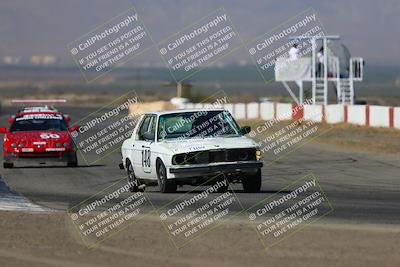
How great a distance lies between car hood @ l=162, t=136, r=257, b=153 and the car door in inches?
26.5

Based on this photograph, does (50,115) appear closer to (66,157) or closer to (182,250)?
(66,157)

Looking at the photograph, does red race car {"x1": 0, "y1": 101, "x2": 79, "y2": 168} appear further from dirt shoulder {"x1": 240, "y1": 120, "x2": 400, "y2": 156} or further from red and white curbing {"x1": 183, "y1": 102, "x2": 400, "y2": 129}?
red and white curbing {"x1": 183, "y1": 102, "x2": 400, "y2": 129}

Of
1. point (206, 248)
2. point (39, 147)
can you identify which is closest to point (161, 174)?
point (206, 248)

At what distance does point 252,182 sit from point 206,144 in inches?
42.3

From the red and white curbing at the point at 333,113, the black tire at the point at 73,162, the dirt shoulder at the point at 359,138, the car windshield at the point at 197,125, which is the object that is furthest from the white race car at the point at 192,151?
the red and white curbing at the point at 333,113

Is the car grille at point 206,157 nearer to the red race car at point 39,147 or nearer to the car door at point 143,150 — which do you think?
the car door at point 143,150

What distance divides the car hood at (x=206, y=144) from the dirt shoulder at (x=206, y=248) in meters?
4.57

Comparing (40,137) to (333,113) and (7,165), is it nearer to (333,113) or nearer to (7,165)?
(7,165)

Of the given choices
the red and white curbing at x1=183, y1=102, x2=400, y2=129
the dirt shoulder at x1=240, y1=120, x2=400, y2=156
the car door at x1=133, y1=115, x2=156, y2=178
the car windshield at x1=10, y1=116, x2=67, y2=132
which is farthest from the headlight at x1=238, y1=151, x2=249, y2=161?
the red and white curbing at x1=183, y1=102, x2=400, y2=129

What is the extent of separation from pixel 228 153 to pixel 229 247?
20.8ft

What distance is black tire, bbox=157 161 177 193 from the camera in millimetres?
17422

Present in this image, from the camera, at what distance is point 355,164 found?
2622 cm

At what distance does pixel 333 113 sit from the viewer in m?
43.1

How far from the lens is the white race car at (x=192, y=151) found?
676 inches
